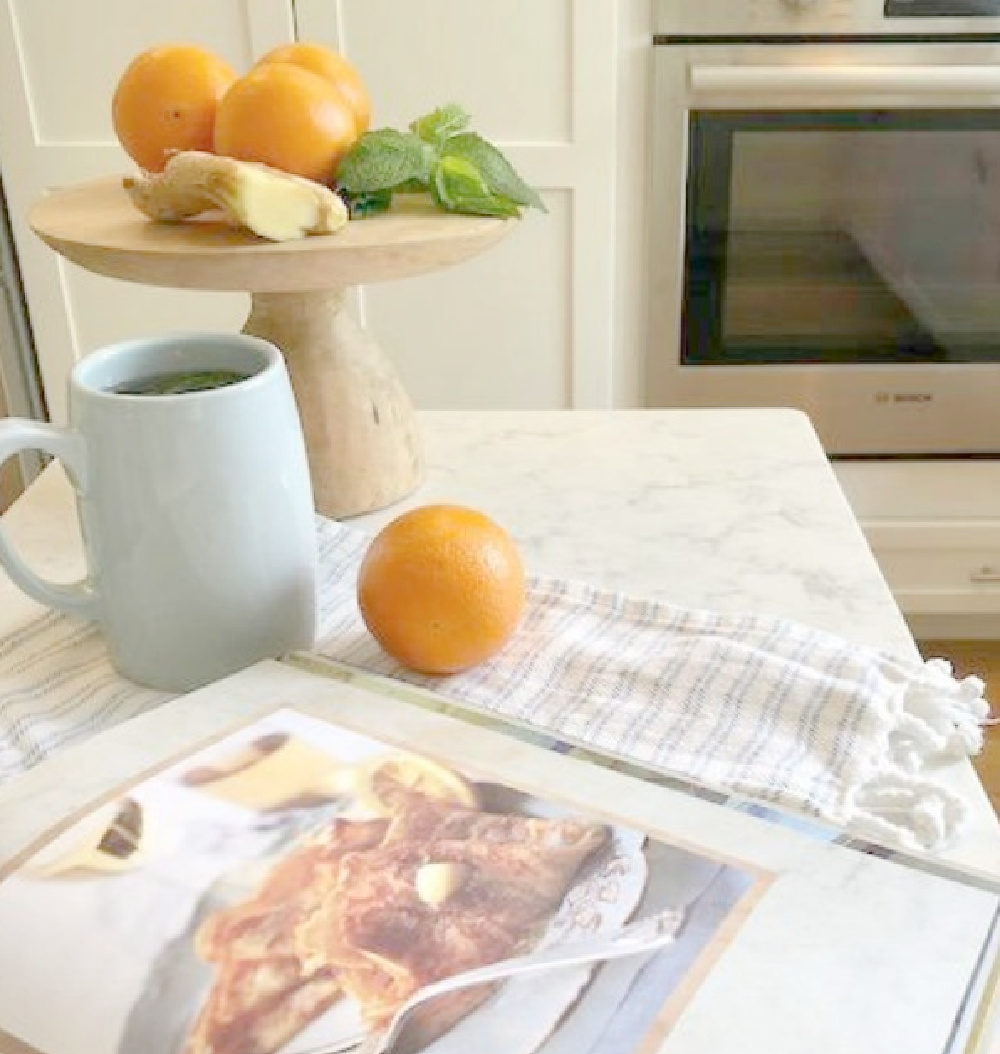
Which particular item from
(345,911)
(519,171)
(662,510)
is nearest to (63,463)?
(345,911)

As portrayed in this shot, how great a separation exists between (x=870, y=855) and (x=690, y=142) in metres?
1.23

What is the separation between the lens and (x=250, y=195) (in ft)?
2.22

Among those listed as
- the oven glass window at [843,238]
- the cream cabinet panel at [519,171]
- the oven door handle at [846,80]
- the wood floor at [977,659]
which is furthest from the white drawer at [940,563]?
the oven door handle at [846,80]

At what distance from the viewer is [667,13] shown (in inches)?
59.1

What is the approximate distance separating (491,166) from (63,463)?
32 centimetres

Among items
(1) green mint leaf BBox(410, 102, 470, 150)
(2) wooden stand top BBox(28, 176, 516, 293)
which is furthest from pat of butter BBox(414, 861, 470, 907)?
(1) green mint leaf BBox(410, 102, 470, 150)

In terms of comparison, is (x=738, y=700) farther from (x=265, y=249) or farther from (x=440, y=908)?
(x=265, y=249)

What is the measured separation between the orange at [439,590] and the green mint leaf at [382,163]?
21 cm

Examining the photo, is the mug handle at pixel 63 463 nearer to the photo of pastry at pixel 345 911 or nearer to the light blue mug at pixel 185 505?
the light blue mug at pixel 185 505

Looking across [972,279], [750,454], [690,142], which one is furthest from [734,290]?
[750,454]

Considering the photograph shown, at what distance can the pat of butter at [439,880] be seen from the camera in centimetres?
45

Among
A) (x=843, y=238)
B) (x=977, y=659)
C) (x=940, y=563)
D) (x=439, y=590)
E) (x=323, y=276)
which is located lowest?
(x=977, y=659)

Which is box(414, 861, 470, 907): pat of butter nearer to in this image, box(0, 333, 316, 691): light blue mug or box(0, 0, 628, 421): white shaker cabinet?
box(0, 333, 316, 691): light blue mug

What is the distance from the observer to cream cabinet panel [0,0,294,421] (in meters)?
1.56
